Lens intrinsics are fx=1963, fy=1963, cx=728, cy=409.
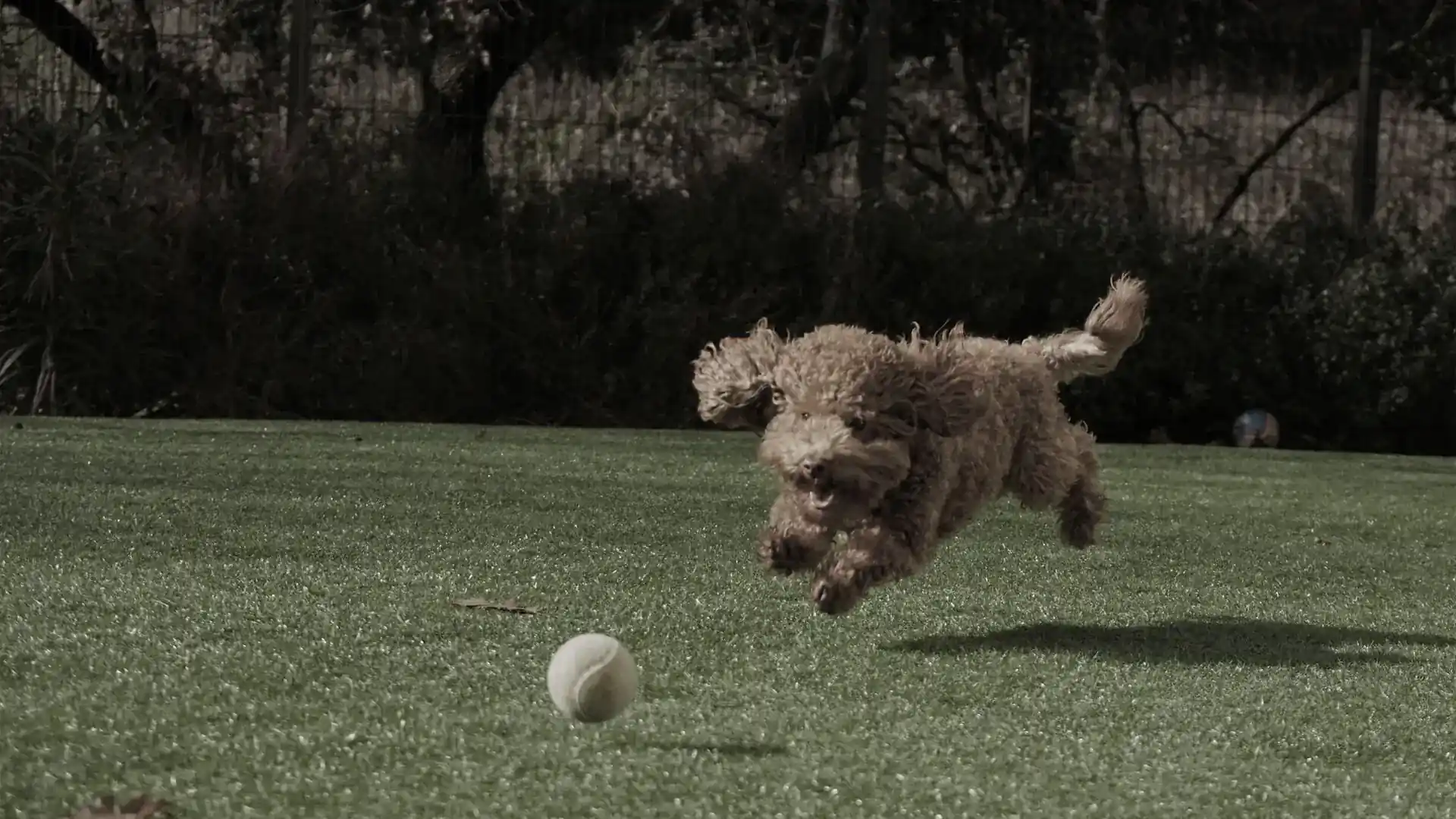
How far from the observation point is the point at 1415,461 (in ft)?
28.9

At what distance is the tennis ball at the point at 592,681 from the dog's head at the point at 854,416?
3.33 feet

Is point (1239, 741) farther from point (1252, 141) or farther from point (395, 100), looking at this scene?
point (1252, 141)

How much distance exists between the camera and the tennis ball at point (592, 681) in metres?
2.83

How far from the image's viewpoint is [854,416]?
12.8 feet

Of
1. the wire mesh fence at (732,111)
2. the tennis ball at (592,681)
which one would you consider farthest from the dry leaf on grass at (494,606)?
the wire mesh fence at (732,111)

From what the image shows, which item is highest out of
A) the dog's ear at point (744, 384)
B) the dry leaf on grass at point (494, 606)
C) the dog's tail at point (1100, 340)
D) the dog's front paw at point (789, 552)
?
the dog's tail at point (1100, 340)

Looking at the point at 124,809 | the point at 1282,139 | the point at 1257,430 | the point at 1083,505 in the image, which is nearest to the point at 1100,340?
the point at 1083,505

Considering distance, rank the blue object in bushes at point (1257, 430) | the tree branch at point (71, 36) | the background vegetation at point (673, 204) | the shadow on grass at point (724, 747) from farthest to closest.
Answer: the blue object in bushes at point (1257, 430)
the tree branch at point (71, 36)
the background vegetation at point (673, 204)
the shadow on grass at point (724, 747)

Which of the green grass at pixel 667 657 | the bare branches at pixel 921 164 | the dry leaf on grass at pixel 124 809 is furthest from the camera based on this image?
the bare branches at pixel 921 164

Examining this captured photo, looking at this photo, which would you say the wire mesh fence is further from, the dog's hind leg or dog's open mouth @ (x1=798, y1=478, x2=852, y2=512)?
dog's open mouth @ (x1=798, y1=478, x2=852, y2=512)

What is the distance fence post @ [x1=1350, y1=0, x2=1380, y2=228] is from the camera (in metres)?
10.4

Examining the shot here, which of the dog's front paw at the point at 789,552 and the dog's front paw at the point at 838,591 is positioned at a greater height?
the dog's front paw at the point at 789,552

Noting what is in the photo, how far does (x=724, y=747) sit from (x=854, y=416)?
4.01 ft

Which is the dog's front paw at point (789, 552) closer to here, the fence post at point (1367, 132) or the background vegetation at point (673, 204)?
the background vegetation at point (673, 204)
